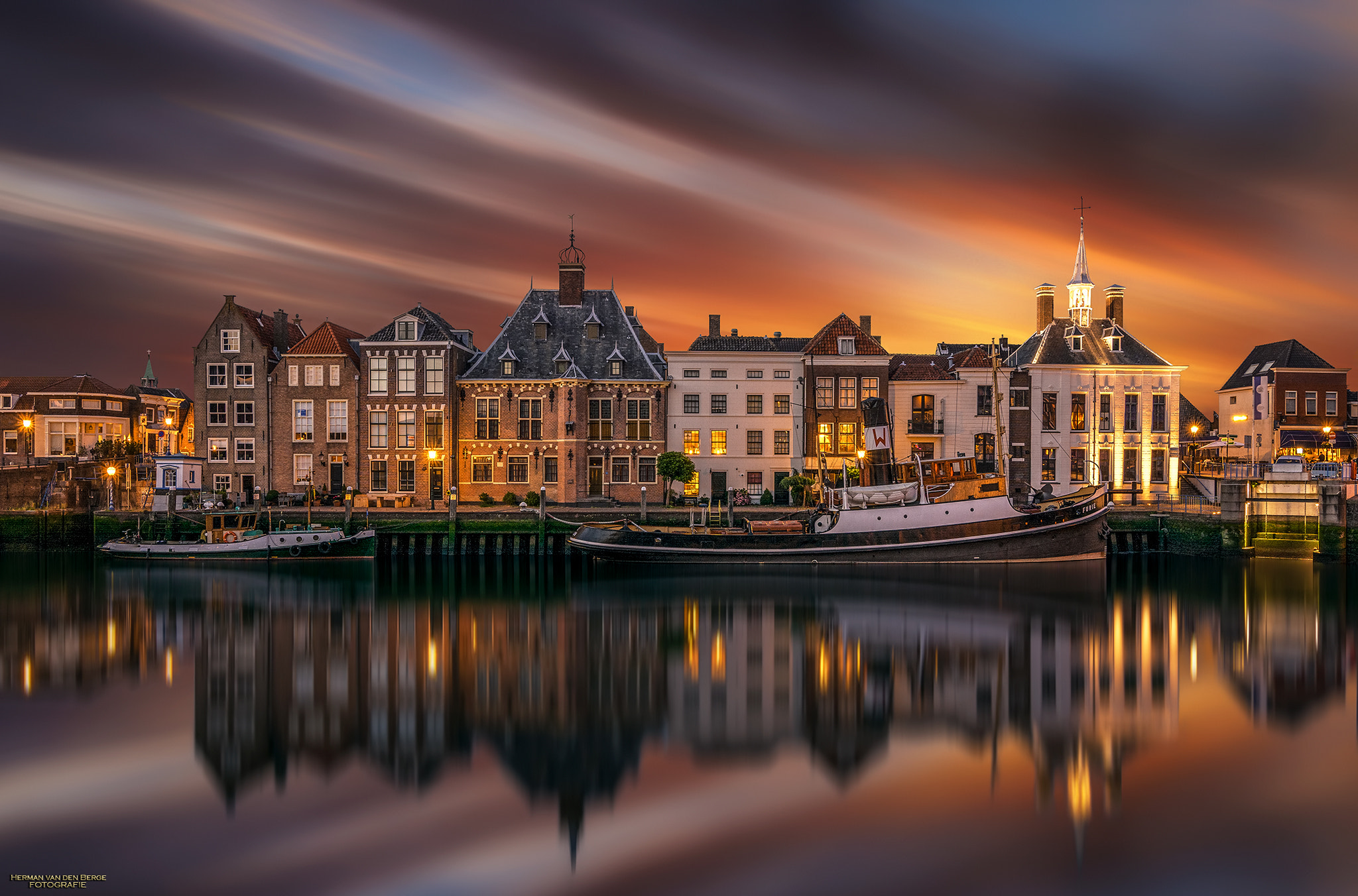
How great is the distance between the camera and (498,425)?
47.0 meters

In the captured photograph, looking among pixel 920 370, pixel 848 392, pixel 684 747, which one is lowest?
pixel 684 747

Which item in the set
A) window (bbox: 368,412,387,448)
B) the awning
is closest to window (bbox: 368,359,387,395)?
window (bbox: 368,412,387,448)

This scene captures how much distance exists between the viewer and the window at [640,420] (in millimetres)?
47062

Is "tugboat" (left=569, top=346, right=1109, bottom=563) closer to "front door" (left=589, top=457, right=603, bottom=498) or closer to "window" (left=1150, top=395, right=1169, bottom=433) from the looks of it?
"front door" (left=589, top=457, right=603, bottom=498)

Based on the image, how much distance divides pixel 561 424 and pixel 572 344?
525 cm

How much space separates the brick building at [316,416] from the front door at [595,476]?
500 inches

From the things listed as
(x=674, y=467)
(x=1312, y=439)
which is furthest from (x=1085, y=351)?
(x=674, y=467)

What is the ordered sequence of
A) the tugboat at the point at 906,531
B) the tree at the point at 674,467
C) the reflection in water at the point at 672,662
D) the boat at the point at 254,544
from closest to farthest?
1. the reflection in water at the point at 672,662
2. the tugboat at the point at 906,531
3. the boat at the point at 254,544
4. the tree at the point at 674,467

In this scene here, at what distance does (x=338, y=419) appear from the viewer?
47031 mm

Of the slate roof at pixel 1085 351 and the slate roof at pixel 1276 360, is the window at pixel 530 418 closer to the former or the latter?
the slate roof at pixel 1085 351

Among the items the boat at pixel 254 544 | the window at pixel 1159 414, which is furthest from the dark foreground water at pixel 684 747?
the window at pixel 1159 414

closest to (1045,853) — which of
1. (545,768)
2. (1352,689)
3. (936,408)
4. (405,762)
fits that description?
(545,768)

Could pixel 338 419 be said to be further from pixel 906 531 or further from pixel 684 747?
pixel 684 747

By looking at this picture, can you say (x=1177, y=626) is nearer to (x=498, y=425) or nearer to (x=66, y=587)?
(x=498, y=425)
